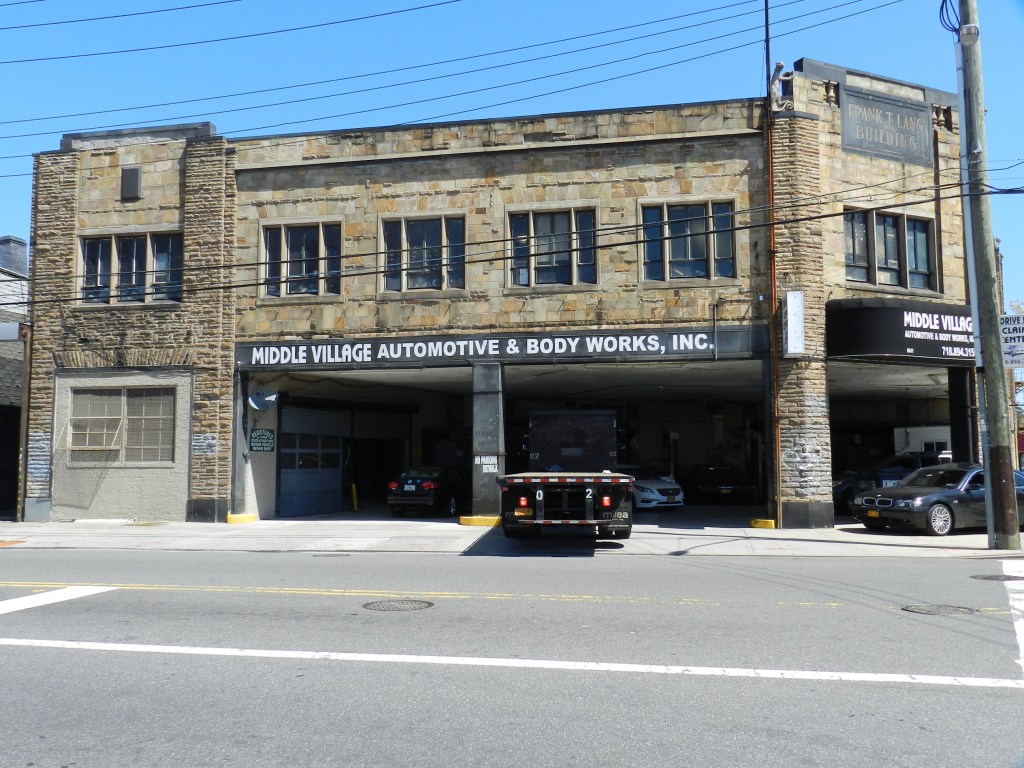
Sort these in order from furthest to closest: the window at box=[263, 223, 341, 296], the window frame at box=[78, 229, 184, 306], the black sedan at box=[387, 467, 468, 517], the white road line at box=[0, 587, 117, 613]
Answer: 1. the black sedan at box=[387, 467, 468, 517]
2. the window frame at box=[78, 229, 184, 306]
3. the window at box=[263, 223, 341, 296]
4. the white road line at box=[0, 587, 117, 613]

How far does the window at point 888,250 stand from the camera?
20031mm

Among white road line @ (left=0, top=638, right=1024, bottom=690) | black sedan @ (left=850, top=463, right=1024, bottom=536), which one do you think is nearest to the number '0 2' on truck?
black sedan @ (left=850, top=463, right=1024, bottom=536)

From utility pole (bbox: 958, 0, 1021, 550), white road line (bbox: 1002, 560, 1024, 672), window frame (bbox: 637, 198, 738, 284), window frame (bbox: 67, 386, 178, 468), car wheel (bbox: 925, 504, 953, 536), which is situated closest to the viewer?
white road line (bbox: 1002, 560, 1024, 672)

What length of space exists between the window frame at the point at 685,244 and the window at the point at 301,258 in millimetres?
7105

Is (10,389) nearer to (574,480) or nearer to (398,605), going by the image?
(574,480)

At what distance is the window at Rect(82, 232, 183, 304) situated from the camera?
21922 millimetres

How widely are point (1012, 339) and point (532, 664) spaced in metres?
12.5

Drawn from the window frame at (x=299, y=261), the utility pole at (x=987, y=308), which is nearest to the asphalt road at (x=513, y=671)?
the utility pole at (x=987, y=308)

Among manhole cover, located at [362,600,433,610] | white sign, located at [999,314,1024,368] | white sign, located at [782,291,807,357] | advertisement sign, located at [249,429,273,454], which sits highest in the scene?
white sign, located at [782,291,807,357]

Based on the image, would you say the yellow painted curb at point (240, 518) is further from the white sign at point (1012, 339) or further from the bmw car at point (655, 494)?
the white sign at point (1012, 339)

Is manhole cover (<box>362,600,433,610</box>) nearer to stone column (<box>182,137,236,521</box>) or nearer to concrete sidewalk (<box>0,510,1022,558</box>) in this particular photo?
concrete sidewalk (<box>0,510,1022,558</box>)

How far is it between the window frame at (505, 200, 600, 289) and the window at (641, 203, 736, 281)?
4.02 ft

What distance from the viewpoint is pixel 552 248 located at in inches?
795

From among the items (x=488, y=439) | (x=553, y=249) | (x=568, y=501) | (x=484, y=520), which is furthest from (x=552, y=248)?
(x=568, y=501)
